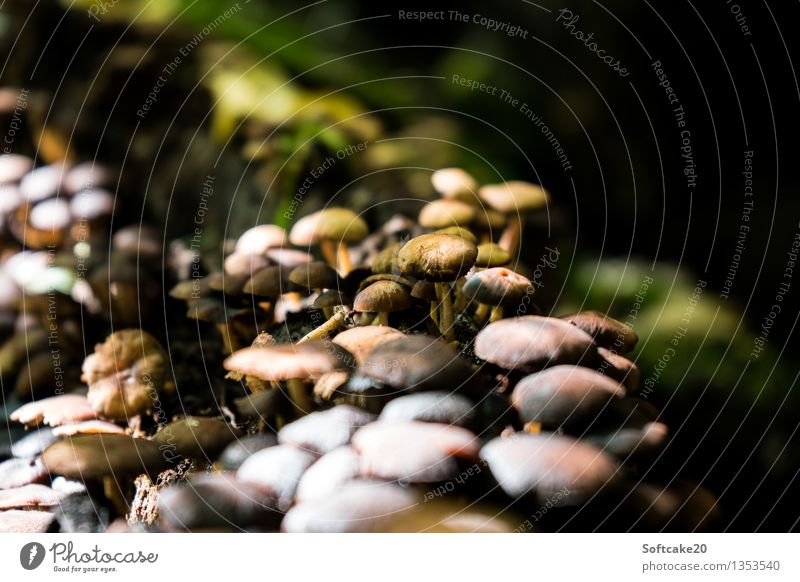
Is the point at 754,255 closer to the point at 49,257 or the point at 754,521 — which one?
the point at 754,521

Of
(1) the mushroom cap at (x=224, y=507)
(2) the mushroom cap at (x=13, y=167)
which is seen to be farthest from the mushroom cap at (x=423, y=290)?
(2) the mushroom cap at (x=13, y=167)

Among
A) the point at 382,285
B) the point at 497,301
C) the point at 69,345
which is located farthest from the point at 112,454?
the point at 497,301

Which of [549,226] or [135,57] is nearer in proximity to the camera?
[549,226]

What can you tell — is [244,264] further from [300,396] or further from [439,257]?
[439,257]

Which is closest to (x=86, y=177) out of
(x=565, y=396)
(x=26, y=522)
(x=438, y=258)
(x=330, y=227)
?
(x=330, y=227)

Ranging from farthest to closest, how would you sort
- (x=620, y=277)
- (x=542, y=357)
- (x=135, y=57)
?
(x=135, y=57) < (x=620, y=277) < (x=542, y=357)

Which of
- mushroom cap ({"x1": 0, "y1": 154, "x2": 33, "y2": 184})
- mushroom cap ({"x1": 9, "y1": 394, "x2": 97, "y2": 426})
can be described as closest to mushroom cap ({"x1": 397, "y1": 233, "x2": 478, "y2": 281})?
mushroom cap ({"x1": 9, "y1": 394, "x2": 97, "y2": 426})

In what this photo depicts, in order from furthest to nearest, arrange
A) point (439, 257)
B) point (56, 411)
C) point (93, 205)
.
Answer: point (93, 205) < point (56, 411) < point (439, 257)
